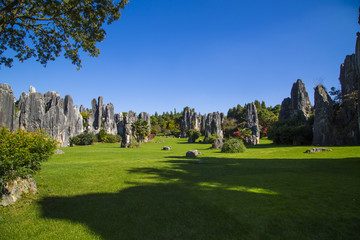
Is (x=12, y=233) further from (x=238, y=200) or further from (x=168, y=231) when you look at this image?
(x=238, y=200)

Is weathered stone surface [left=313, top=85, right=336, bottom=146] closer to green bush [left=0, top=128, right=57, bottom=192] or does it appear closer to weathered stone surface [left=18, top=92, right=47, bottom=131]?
green bush [left=0, top=128, right=57, bottom=192]

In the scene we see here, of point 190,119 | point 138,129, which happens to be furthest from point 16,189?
point 190,119

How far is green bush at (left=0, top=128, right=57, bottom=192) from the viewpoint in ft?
18.6

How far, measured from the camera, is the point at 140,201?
6.18 meters

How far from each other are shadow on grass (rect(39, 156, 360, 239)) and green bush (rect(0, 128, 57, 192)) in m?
1.27

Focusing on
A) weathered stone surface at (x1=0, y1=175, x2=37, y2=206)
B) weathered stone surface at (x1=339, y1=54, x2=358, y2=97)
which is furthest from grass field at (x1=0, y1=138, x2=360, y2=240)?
weathered stone surface at (x1=339, y1=54, x2=358, y2=97)

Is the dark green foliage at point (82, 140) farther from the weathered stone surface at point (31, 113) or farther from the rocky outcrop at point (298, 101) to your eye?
the rocky outcrop at point (298, 101)

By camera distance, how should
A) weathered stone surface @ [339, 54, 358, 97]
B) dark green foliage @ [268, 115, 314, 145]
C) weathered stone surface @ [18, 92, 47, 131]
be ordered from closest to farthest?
dark green foliage @ [268, 115, 314, 145]
weathered stone surface @ [339, 54, 358, 97]
weathered stone surface @ [18, 92, 47, 131]

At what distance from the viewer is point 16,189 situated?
632cm

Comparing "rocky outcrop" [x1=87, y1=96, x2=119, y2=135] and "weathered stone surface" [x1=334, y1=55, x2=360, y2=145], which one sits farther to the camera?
"rocky outcrop" [x1=87, y1=96, x2=119, y2=135]

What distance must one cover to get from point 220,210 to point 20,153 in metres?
6.22

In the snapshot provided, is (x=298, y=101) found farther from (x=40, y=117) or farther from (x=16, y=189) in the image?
(x=40, y=117)

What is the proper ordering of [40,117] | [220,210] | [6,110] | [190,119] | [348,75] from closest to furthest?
[220,210] → [6,110] → [348,75] → [40,117] → [190,119]

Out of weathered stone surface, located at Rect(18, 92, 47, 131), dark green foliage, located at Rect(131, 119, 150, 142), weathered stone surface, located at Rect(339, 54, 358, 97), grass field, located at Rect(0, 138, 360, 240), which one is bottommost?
grass field, located at Rect(0, 138, 360, 240)
